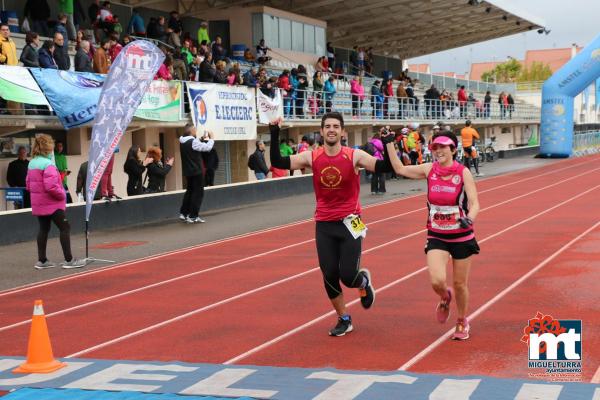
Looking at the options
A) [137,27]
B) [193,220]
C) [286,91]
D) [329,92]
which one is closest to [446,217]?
[193,220]

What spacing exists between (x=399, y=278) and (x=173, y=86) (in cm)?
1220

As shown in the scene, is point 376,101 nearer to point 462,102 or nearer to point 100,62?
point 462,102

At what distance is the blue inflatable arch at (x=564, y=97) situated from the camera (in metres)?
40.2

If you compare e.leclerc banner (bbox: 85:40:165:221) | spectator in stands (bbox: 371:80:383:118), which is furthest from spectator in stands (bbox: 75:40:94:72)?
spectator in stands (bbox: 371:80:383:118)

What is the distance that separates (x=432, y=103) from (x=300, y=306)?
36130 millimetres

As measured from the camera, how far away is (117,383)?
20.8 ft

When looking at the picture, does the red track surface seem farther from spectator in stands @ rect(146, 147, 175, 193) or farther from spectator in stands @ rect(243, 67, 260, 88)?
spectator in stands @ rect(243, 67, 260, 88)

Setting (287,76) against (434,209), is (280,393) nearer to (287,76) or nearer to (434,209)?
(434,209)

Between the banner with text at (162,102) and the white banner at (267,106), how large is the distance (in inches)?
169

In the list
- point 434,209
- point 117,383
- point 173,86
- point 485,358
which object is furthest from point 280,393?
point 173,86

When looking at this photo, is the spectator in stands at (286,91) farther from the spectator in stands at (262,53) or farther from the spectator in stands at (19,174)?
the spectator in stands at (19,174)

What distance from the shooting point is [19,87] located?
16.7m

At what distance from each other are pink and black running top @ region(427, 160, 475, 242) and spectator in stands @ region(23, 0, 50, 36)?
16.7 m

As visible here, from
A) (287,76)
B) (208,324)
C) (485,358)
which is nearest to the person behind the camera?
(485,358)
